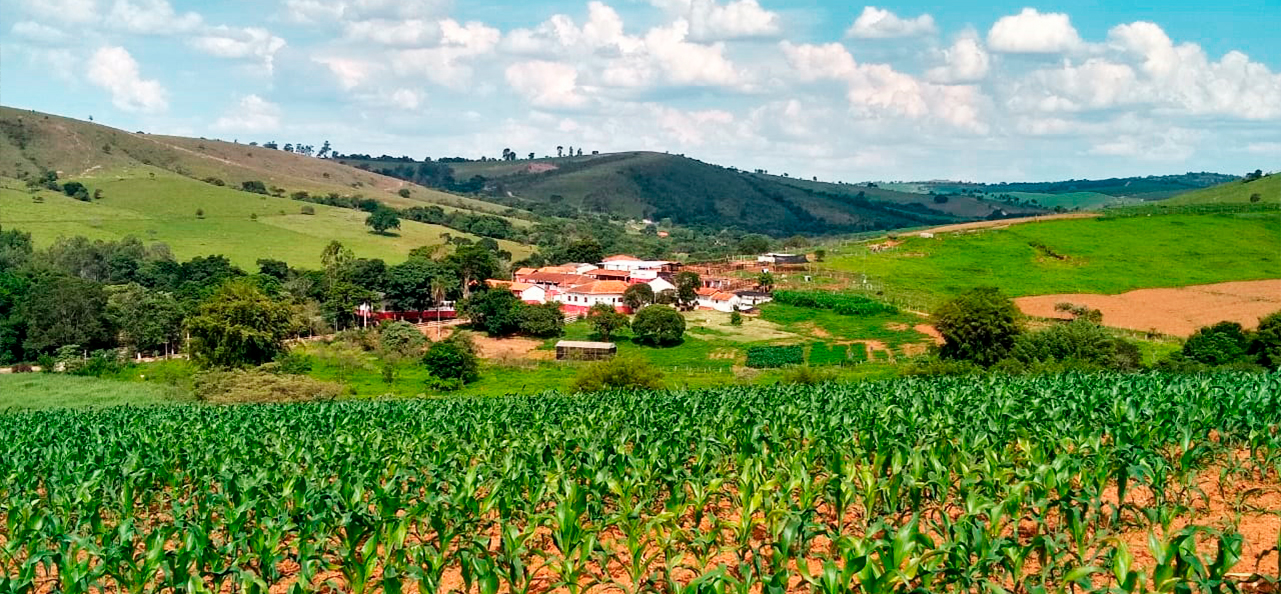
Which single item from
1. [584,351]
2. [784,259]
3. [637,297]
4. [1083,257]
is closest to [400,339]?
[584,351]

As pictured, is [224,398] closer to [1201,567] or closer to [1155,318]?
[1201,567]

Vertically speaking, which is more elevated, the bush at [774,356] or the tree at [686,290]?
the tree at [686,290]

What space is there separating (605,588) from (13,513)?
11.2 metres

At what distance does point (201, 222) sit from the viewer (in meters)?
158

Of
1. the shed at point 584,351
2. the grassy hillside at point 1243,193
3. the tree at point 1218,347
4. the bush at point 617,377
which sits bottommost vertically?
the shed at point 584,351

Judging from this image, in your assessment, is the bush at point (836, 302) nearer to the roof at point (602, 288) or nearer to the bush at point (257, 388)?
the roof at point (602, 288)

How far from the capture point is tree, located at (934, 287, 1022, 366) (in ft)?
221

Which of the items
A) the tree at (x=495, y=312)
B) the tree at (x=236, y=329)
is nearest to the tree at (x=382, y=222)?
the tree at (x=495, y=312)

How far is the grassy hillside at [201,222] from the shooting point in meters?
141

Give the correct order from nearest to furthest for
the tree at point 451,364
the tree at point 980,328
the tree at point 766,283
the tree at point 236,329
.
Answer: the tree at point 980,328 → the tree at point 451,364 → the tree at point 236,329 → the tree at point 766,283

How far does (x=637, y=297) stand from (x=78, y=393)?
56879mm

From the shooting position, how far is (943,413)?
24.2 meters

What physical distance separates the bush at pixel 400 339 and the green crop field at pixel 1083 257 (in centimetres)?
5061

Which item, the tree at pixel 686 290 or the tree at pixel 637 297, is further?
the tree at pixel 686 290
